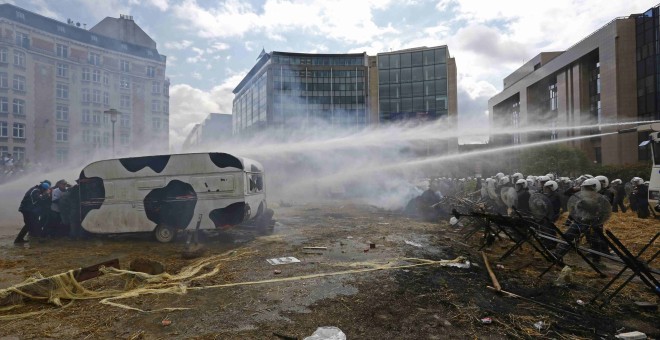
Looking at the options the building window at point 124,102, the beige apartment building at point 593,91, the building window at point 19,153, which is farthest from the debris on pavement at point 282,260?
the building window at point 124,102

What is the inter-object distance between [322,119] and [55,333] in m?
54.4

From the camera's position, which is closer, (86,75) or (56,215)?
(56,215)

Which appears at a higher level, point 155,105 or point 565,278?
point 155,105

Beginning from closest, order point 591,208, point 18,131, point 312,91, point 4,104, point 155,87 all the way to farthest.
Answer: point 591,208 → point 4,104 → point 18,131 → point 155,87 → point 312,91

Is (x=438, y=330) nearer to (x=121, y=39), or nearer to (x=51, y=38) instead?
(x=51, y=38)

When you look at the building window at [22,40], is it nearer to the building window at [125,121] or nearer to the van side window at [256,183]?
the building window at [125,121]

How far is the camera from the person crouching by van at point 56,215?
11.7m

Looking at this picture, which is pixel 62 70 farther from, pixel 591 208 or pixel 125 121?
pixel 591 208

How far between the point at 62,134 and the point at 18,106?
5.25 m

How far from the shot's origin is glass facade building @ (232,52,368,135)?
Answer: 186ft

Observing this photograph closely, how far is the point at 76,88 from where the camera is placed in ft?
147

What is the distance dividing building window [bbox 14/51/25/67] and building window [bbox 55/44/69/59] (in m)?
4.14

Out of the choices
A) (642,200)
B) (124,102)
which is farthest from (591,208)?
(124,102)

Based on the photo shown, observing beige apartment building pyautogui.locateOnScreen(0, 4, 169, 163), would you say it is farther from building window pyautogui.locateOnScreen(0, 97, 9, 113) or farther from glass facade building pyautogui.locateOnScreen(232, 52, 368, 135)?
glass facade building pyautogui.locateOnScreen(232, 52, 368, 135)
